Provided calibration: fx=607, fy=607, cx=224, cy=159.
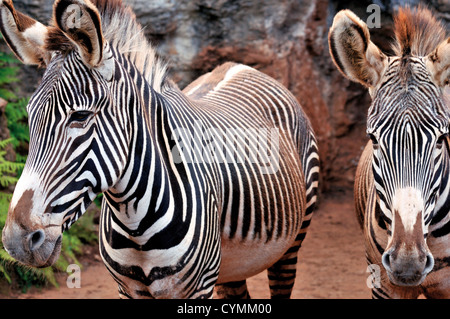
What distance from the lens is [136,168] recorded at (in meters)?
3.59

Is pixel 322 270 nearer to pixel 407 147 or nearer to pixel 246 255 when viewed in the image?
pixel 246 255

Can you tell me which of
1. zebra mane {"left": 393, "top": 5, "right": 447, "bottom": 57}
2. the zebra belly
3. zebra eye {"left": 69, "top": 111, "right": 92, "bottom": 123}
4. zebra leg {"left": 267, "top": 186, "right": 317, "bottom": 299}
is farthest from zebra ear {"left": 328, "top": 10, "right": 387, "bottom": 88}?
zebra leg {"left": 267, "top": 186, "right": 317, "bottom": 299}

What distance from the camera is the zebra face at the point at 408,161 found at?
3412 mm

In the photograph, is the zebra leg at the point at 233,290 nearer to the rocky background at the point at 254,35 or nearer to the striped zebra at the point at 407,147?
the striped zebra at the point at 407,147

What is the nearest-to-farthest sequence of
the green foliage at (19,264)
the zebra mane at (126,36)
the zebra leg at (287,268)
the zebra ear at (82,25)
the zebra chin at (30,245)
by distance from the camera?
the zebra chin at (30,245) → the zebra ear at (82,25) → the zebra mane at (126,36) → the zebra leg at (287,268) → the green foliage at (19,264)

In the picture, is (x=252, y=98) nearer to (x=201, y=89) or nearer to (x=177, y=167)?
(x=201, y=89)

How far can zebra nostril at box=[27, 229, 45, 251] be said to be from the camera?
3090mm

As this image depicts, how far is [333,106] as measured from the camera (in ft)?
34.3

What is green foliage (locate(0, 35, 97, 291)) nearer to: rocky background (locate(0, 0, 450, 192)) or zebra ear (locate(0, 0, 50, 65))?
rocky background (locate(0, 0, 450, 192))

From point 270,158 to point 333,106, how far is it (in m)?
5.70

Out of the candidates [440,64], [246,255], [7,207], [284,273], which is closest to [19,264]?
[7,207]

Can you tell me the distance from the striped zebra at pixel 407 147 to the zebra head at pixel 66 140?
5.05 feet

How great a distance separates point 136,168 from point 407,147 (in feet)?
5.19

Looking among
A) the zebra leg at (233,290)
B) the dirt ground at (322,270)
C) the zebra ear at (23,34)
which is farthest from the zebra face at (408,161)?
the dirt ground at (322,270)
